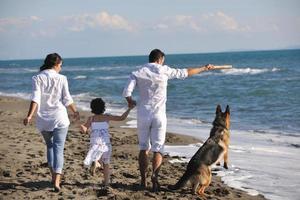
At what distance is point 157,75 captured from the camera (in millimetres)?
6305

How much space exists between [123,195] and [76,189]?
26.9 inches

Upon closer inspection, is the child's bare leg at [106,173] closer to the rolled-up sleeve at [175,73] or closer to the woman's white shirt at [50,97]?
the woman's white shirt at [50,97]

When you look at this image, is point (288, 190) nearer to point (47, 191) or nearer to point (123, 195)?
point (123, 195)

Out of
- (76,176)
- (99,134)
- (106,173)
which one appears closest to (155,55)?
(99,134)

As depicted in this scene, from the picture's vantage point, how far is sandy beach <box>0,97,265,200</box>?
643 cm

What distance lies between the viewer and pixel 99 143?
6.50 metres

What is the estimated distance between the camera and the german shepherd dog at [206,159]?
259 inches

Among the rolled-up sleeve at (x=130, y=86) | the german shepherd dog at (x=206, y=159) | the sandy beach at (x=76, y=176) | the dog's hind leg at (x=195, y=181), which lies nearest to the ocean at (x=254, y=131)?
the sandy beach at (x=76, y=176)

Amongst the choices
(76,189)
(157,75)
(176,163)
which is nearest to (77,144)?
(176,163)

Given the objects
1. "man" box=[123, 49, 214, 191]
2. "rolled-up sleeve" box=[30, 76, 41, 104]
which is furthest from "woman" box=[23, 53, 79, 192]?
"man" box=[123, 49, 214, 191]

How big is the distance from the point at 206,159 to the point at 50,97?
234 centimetres

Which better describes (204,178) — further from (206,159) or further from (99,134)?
(99,134)

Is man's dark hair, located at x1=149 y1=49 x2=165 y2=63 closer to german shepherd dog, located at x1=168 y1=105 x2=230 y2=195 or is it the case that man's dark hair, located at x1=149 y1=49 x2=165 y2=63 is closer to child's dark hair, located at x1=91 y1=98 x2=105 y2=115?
child's dark hair, located at x1=91 y1=98 x2=105 y2=115

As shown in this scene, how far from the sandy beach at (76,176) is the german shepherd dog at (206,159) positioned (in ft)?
0.62
